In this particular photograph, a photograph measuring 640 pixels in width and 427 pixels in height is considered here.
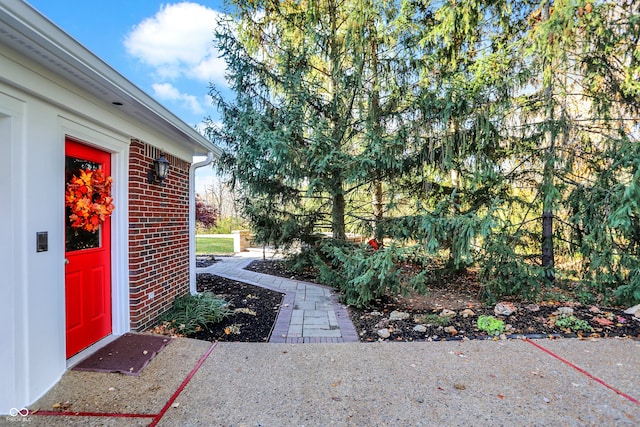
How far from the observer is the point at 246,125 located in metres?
5.72

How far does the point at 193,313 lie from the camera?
383 centimetres

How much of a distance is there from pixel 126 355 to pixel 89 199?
1474 millimetres

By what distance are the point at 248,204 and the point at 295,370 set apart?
4682 mm

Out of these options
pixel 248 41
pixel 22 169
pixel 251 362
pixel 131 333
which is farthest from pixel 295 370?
pixel 248 41

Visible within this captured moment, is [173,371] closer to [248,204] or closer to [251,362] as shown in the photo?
[251,362]

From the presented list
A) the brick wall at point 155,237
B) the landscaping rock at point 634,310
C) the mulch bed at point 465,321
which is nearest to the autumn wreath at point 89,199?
the brick wall at point 155,237

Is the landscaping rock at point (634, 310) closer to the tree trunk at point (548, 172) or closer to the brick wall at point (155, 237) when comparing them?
the tree trunk at point (548, 172)

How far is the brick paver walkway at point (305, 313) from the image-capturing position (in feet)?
11.6

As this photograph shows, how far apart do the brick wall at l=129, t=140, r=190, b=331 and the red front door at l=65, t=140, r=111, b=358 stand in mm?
230

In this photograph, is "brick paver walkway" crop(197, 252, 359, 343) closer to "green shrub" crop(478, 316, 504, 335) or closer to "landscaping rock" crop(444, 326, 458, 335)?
"landscaping rock" crop(444, 326, 458, 335)

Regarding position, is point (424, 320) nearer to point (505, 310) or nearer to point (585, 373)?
point (505, 310)

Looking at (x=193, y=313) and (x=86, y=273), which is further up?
(x=86, y=273)

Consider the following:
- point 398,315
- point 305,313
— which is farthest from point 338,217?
point 398,315

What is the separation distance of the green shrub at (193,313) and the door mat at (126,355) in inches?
14.0
